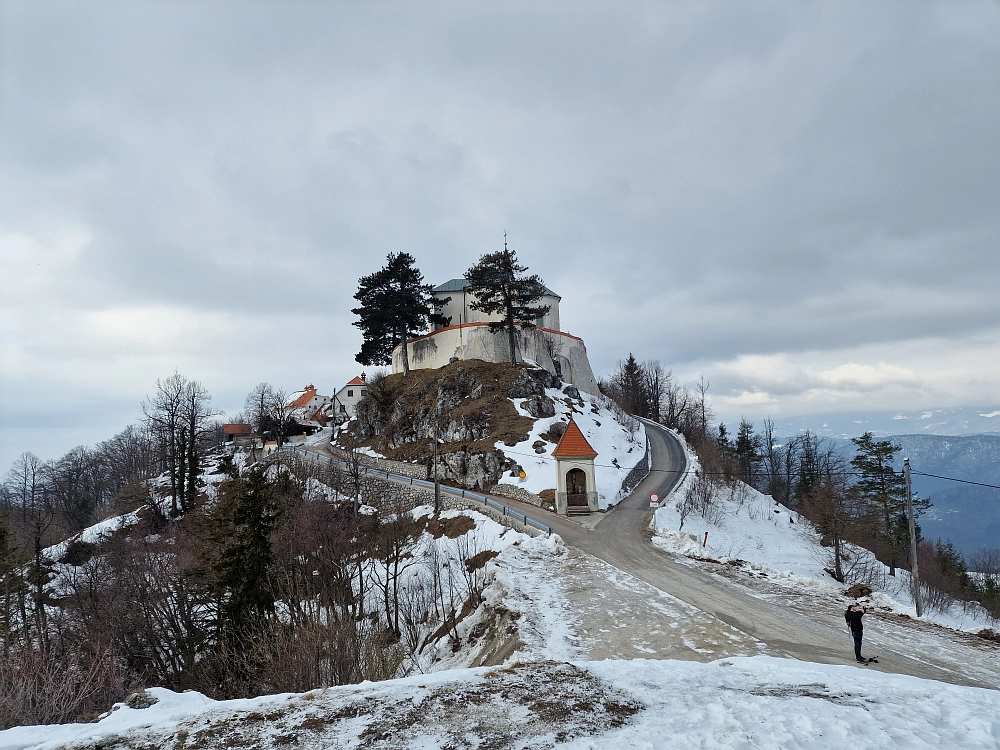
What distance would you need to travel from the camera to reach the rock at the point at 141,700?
6570 mm

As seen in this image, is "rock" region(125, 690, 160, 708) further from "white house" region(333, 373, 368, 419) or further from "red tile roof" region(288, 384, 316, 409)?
"red tile roof" region(288, 384, 316, 409)

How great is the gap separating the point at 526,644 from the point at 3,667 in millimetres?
10544

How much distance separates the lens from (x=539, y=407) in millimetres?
41938

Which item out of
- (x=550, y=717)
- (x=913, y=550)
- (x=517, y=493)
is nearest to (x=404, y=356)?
(x=517, y=493)

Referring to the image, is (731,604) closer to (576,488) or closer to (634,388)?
(576,488)

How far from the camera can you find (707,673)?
920 centimetres

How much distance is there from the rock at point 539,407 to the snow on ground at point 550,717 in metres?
33.3

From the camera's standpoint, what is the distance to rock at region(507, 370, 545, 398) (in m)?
44.1

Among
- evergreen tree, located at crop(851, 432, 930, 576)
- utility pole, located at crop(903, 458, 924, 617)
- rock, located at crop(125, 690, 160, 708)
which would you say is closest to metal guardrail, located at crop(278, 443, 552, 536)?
utility pole, located at crop(903, 458, 924, 617)

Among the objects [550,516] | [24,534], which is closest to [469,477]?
[550,516]

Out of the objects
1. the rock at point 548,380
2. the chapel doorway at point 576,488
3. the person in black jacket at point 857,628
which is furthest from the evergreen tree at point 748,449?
the person in black jacket at point 857,628

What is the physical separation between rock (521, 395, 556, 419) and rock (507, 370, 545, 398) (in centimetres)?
138

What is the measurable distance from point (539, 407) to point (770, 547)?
20340 millimetres

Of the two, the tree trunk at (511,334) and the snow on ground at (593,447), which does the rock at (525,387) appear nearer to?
the snow on ground at (593,447)
